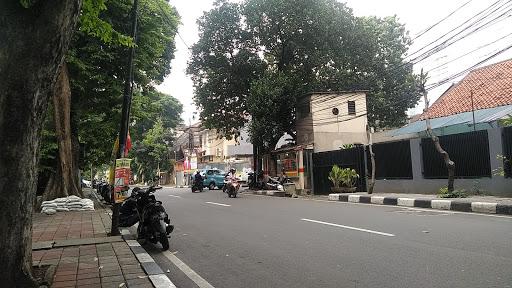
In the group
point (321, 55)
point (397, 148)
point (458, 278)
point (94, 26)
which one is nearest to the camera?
point (458, 278)

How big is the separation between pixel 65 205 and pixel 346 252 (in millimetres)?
12015

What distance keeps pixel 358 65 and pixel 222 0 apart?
31.3ft

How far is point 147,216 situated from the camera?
792cm

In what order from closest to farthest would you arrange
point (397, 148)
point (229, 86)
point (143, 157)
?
point (397, 148) < point (229, 86) < point (143, 157)

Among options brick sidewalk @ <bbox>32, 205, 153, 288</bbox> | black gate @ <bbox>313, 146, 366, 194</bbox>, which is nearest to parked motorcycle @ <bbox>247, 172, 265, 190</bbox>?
black gate @ <bbox>313, 146, 366, 194</bbox>

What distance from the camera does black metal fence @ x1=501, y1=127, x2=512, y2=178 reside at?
43.7ft

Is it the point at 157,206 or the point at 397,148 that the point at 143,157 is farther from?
the point at 157,206

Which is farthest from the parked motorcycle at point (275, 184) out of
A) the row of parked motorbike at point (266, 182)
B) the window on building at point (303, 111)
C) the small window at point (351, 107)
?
the small window at point (351, 107)

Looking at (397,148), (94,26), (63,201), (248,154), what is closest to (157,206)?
(94,26)

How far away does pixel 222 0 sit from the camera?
2816 centimetres

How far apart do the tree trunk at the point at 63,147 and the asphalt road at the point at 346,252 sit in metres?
7.68

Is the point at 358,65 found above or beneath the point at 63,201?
above

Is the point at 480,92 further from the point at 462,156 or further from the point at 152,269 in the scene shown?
the point at 152,269

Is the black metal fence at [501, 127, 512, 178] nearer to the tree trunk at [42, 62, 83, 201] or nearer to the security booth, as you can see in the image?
the security booth
